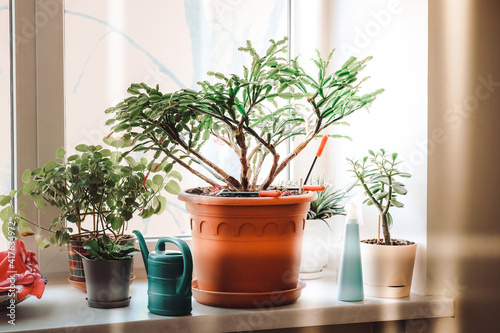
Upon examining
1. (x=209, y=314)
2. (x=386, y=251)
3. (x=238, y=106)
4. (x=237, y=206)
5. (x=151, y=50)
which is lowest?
(x=209, y=314)

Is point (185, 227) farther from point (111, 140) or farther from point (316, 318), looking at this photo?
point (316, 318)

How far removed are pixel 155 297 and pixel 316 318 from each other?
1.23 ft

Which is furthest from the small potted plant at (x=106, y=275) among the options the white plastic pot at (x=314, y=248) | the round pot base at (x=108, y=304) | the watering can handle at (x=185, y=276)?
the white plastic pot at (x=314, y=248)

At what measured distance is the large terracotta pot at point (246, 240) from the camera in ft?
4.10

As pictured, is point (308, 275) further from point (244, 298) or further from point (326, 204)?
point (244, 298)

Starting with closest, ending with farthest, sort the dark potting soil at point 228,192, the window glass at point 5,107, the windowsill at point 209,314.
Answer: the windowsill at point 209,314 < the dark potting soil at point 228,192 < the window glass at point 5,107

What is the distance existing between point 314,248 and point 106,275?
59 cm

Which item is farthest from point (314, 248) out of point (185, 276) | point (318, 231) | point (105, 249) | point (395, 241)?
point (105, 249)

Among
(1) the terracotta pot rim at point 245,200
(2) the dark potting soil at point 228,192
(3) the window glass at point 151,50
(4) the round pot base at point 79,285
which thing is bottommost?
(4) the round pot base at point 79,285

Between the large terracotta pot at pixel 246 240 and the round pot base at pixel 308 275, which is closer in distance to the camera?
the large terracotta pot at pixel 246 240

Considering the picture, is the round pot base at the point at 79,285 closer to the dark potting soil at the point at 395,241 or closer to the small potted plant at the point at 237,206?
the small potted plant at the point at 237,206

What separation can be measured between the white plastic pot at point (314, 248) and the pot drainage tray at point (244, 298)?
248 millimetres

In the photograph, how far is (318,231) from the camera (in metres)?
1.54

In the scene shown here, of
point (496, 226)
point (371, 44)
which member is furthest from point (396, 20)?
point (496, 226)
